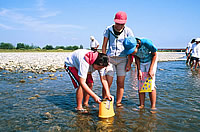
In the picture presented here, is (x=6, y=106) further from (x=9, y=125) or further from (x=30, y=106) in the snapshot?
(x=9, y=125)

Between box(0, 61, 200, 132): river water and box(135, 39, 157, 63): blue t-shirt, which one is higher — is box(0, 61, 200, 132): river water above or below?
below

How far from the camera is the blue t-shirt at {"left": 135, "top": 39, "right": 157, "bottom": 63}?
3.38 metres

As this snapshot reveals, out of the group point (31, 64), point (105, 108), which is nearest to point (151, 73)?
point (105, 108)

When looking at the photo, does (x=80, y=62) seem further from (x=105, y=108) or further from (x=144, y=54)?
(x=144, y=54)

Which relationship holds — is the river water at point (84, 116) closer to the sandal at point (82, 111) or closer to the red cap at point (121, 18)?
the sandal at point (82, 111)

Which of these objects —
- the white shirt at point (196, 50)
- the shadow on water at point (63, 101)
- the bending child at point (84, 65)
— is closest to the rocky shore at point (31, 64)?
the shadow on water at point (63, 101)

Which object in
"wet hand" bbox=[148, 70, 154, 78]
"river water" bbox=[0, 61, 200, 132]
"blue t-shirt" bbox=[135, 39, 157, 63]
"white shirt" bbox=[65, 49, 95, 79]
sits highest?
"blue t-shirt" bbox=[135, 39, 157, 63]

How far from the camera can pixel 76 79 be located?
359 cm

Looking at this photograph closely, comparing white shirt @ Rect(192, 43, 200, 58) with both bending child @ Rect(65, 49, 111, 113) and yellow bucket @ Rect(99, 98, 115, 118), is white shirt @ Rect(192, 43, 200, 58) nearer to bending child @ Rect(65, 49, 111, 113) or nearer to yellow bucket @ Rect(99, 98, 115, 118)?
bending child @ Rect(65, 49, 111, 113)

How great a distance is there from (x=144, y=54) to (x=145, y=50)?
0.08 meters

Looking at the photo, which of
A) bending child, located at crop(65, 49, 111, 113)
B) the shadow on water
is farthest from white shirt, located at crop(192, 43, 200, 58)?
bending child, located at crop(65, 49, 111, 113)

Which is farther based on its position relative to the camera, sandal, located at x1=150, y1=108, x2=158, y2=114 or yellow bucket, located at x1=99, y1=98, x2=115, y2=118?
sandal, located at x1=150, y1=108, x2=158, y2=114

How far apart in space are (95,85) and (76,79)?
97.0 inches

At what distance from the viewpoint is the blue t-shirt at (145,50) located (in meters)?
3.38
